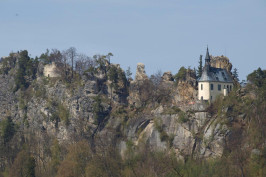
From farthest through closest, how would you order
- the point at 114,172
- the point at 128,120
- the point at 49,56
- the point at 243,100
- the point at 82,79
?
the point at 49,56, the point at 82,79, the point at 128,120, the point at 243,100, the point at 114,172

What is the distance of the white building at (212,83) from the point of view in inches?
4414

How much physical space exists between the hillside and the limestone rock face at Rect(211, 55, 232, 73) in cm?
18

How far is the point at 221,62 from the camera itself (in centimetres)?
11875

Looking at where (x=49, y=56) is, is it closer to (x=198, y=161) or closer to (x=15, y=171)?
(x=15, y=171)

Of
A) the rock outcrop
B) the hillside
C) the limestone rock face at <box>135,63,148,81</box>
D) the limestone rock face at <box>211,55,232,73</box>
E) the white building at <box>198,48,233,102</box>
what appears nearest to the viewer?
the hillside

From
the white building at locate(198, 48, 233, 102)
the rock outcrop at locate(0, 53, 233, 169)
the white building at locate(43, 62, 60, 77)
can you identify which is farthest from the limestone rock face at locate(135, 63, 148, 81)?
the white building at locate(43, 62, 60, 77)

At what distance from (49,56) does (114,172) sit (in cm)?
3826

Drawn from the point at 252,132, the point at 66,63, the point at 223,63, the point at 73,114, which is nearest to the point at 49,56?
the point at 66,63

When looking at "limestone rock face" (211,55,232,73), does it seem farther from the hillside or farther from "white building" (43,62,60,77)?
"white building" (43,62,60,77)

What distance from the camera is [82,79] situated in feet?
409

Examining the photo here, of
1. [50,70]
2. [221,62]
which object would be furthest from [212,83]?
[50,70]

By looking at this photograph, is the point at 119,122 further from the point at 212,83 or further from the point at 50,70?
the point at 50,70

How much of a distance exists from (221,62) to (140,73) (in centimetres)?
1495

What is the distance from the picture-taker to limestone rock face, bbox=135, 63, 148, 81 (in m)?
123
